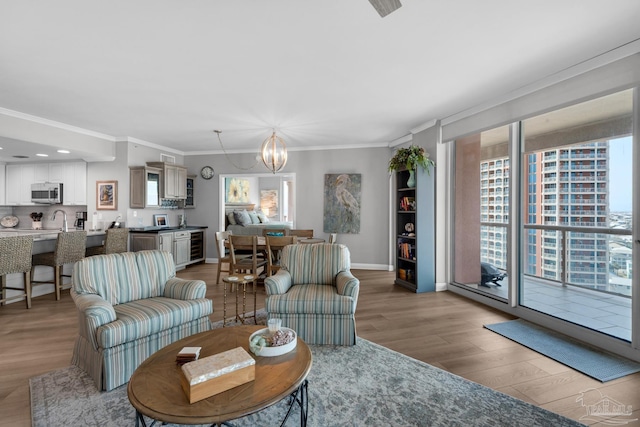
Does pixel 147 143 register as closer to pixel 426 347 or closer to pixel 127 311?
pixel 127 311

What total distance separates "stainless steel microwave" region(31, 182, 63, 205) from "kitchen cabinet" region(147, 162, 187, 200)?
1.76 metres

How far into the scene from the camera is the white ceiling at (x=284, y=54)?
2129 mm

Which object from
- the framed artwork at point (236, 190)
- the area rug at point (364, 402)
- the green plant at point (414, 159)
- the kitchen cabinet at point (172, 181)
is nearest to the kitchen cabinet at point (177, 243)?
the kitchen cabinet at point (172, 181)

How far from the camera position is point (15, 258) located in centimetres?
377

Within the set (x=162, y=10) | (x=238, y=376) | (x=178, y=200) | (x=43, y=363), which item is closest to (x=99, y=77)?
(x=162, y=10)

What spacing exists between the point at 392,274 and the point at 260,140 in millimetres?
3638

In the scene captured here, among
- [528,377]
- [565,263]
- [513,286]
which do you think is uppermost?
[565,263]

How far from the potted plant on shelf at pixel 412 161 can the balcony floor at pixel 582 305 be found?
75.6 inches

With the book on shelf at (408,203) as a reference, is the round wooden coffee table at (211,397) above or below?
below

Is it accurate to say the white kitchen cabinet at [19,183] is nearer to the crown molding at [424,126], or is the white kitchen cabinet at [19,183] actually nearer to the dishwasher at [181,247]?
the dishwasher at [181,247]

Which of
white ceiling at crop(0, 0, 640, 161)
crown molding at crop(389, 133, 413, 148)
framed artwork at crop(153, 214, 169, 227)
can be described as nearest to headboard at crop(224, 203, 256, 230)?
framed artwork at crop(153, 214, 169, 227)

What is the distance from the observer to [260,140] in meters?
6.04

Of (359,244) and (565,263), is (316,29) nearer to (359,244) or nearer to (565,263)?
(565,263)

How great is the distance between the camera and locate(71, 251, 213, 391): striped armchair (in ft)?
7.05
